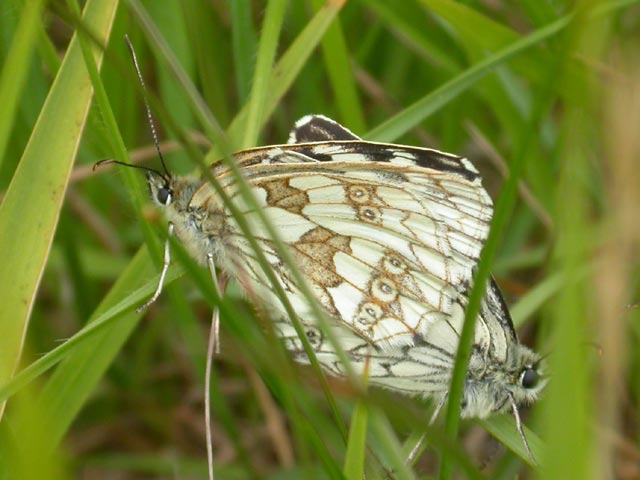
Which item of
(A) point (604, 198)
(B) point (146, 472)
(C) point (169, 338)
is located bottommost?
(B) point (146, 472)

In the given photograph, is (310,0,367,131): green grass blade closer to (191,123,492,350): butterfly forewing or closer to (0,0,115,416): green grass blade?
(191,123,492,350): butterfly forewing

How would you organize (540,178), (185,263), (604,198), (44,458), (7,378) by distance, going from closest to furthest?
(44,458), (185,263), (7,378), (540,178), (604,198)

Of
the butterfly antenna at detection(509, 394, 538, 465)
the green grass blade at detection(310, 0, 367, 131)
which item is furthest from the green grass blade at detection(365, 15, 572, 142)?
the butterfly antenna at detection(509, 394, 538, 465)

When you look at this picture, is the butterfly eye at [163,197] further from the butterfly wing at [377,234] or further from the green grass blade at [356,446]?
the green grass blade at [356,446]

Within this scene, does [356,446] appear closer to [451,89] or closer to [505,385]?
[505,385]

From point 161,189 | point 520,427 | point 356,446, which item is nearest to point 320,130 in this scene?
point 161,189

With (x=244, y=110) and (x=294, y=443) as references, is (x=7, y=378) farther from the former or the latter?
(x=294, y=443)

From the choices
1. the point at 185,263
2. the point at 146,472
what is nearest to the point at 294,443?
the point at 146,472

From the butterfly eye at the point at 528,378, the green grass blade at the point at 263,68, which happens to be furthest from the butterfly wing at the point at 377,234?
the butterfly eye at the point at 528,378
